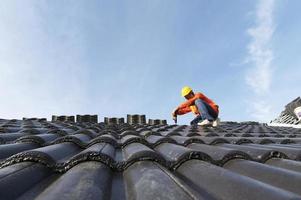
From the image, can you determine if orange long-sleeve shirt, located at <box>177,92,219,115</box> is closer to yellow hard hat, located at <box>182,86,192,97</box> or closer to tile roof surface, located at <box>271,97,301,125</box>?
yellow hard hat, located at <box>182,86,192,97</box>

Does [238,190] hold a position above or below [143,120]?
below

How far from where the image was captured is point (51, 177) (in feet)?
6.98

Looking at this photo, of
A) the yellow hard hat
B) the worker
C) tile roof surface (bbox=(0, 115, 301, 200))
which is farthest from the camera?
the yellow hard hat

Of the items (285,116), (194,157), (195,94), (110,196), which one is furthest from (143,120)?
(110,196)

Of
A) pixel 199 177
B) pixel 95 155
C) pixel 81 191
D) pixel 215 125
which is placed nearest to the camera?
pixel 81 191

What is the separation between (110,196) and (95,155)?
578 millimetres

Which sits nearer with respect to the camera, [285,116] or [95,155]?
[95,155]

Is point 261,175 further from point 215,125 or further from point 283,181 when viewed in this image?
point 215,125

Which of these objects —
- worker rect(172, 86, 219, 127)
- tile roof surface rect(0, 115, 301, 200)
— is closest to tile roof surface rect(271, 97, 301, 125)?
worker rect(172, 86, 219, 127)

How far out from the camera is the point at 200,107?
8383 mm

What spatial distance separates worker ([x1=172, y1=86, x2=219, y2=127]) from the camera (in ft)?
27.5

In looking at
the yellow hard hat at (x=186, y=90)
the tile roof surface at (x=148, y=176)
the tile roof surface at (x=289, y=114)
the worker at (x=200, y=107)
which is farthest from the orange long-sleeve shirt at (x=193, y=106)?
the tile roof surface at (x=289, y=114)

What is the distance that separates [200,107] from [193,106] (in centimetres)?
52

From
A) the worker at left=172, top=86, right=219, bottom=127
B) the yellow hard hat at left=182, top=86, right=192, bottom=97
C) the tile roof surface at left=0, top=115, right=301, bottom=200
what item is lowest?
the tile roof surface at left=0, top=115, right=301, bottom=200
